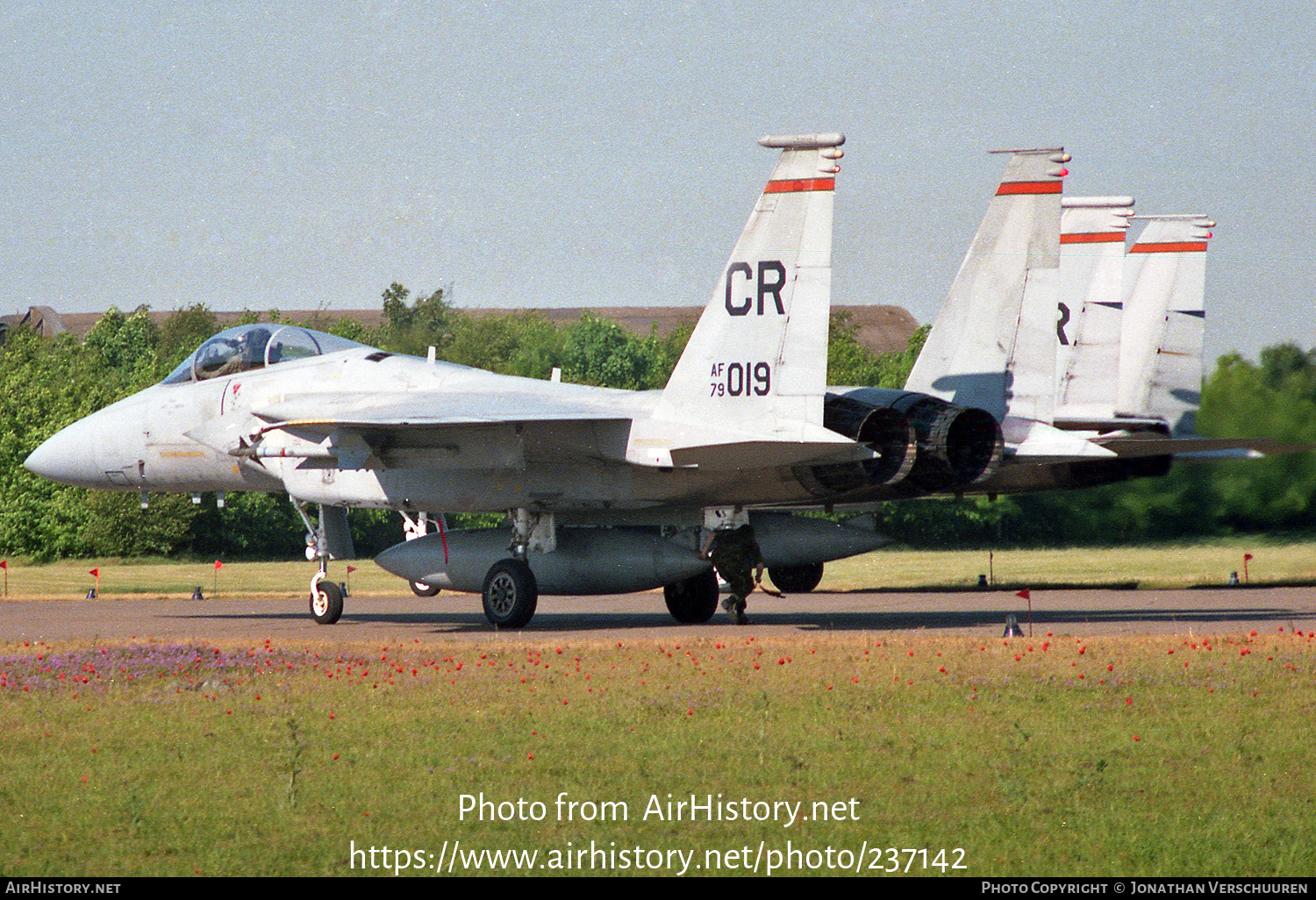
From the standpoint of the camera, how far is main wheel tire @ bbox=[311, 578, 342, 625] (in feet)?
56.6

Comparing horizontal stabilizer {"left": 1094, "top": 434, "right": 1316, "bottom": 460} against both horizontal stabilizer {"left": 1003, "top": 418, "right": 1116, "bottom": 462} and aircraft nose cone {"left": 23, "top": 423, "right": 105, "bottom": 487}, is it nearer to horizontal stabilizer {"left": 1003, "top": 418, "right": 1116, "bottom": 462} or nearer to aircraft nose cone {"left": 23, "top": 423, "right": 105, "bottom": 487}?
horizontal stabilizer {"left": 1003, "top": 418, "right": 1116, "bottom": 462}

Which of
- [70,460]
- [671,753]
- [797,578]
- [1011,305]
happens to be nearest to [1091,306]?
[1011,305]

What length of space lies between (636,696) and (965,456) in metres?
6.76

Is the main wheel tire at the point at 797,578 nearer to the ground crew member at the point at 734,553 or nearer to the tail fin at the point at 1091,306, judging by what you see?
the tail fin at the point at 1091,306

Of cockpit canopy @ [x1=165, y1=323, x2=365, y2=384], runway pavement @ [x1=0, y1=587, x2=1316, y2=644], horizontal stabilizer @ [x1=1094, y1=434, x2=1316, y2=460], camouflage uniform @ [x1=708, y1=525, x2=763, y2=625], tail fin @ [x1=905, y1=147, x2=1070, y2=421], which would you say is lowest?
runway pavement @ [x1=0, y1=587, x2=1316, y2=644]

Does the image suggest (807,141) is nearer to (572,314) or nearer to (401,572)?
(401,572)

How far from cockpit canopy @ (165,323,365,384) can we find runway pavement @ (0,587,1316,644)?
3147mm

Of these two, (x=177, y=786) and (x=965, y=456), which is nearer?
(x=177, y=786)

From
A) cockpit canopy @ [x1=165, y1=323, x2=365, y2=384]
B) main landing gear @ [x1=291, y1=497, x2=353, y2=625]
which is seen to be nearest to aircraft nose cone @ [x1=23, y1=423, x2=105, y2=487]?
cockpit canopy @ [x1=165, y1=323, x2=365, y2=384]

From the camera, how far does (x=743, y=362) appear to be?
1431 cm

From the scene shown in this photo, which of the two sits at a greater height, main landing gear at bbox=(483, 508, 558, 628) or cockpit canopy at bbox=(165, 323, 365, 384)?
cockpit canopy at bbox=(165, 323, 365, 384)

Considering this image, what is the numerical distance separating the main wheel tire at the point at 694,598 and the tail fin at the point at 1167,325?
9387mm

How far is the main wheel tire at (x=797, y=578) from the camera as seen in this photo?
76.9 ft
